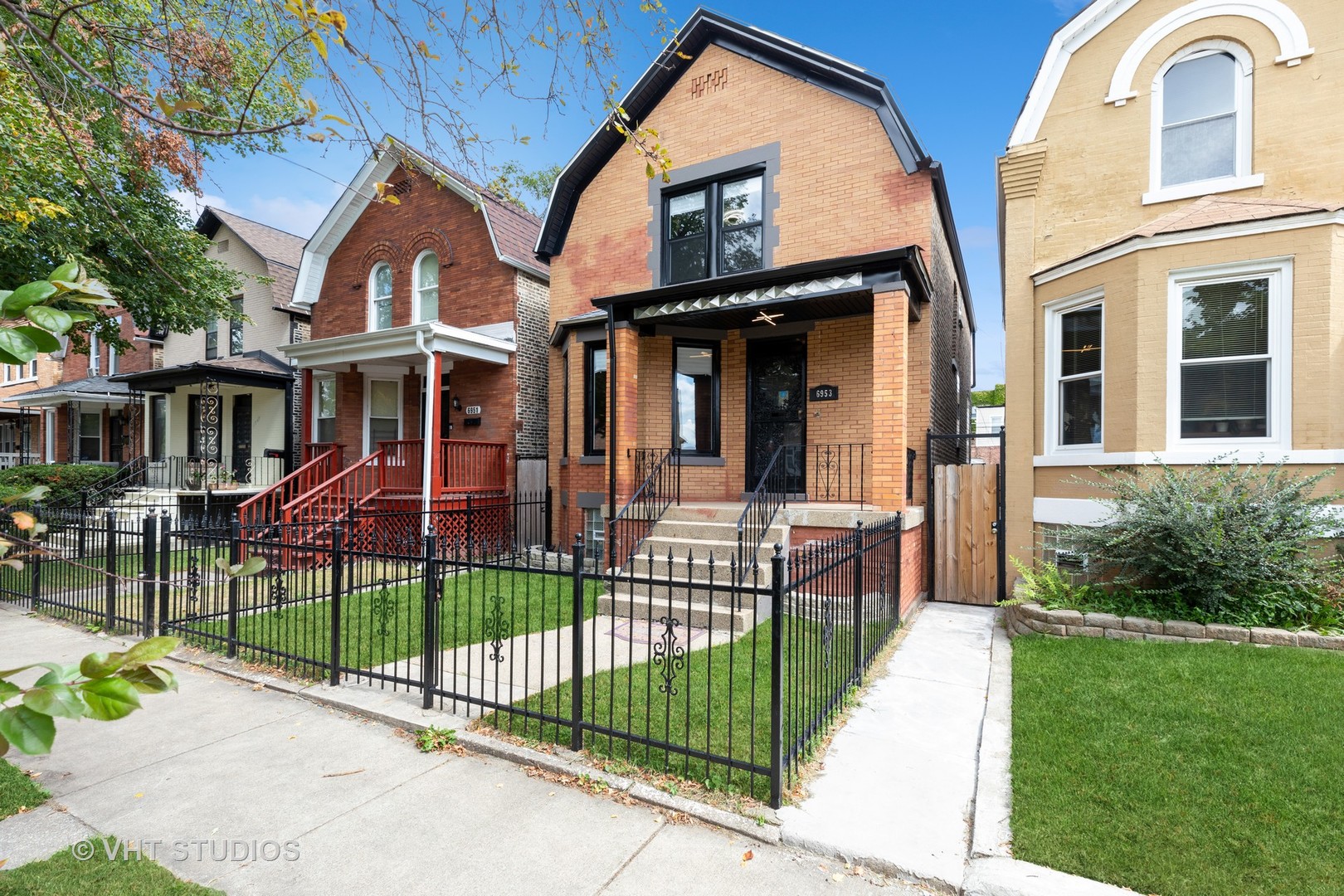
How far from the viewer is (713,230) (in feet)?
35.4

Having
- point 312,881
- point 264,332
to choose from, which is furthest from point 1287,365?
point 264,332

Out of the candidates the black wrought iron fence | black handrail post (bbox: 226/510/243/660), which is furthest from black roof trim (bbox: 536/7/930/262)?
black handrail post (bbox: 226/510/243/660)

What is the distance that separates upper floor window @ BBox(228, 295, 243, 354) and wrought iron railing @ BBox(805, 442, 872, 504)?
17.0m

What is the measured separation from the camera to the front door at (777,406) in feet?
33.4

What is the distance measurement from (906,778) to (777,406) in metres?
6.99

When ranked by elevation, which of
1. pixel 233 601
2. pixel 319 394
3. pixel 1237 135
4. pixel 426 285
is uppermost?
pixel 1237 135

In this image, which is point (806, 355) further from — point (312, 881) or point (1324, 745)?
point (312, 881)

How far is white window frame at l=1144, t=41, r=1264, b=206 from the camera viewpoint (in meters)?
7.53

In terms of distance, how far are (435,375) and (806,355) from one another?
6.40 m

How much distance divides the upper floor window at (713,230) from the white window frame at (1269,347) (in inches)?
216

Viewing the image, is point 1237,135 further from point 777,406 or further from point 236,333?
point 236,333

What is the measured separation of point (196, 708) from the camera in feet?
16.7

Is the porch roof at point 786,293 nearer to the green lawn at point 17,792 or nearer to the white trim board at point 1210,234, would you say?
the white trim board at point 1210,234

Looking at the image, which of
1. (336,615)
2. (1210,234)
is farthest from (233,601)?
(1210,234)
